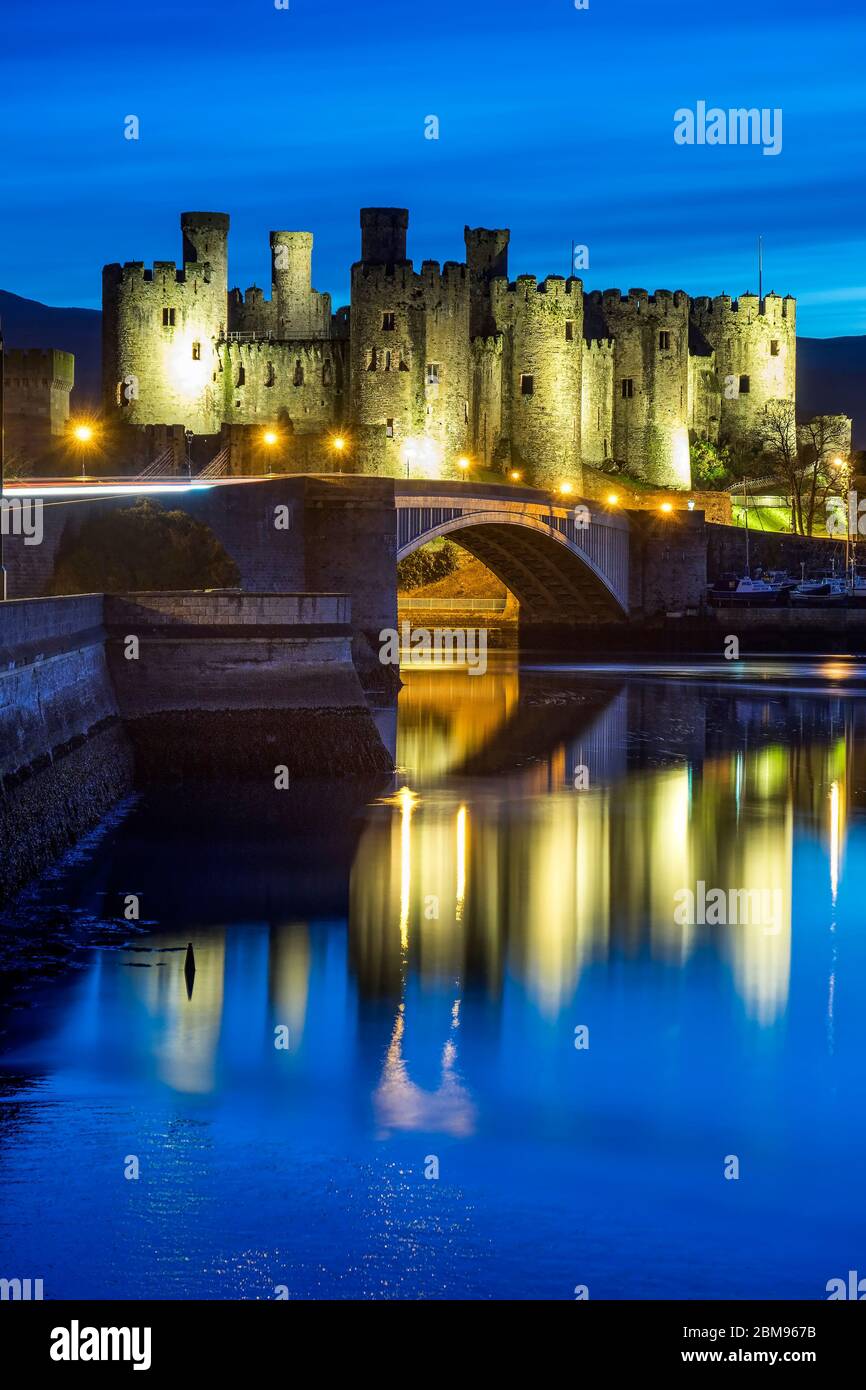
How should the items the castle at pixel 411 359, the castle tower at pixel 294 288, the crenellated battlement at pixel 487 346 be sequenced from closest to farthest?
the castle at pixel 411 359 → the crenellated battlement at pixel 487 346 → the castle tower at pixel 294 288

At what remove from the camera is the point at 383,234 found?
4966cm

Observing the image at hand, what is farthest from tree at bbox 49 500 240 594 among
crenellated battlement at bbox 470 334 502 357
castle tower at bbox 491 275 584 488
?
castle tower at bbox 491 275 584 488

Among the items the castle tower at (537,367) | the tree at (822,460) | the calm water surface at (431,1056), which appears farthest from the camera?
the tree at (822,460)

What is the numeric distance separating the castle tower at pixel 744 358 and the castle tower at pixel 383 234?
16.8 m

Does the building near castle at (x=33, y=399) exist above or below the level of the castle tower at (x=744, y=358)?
below

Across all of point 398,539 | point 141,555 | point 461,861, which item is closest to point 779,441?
point 398,539

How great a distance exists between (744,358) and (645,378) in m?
6.81

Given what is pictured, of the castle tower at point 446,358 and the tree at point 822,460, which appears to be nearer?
the castle tower at point 446,358

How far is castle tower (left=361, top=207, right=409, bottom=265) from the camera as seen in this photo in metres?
49.6

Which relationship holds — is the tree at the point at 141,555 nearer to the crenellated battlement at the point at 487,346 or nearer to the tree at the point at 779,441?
the crenellated battlement at the point at 487,346

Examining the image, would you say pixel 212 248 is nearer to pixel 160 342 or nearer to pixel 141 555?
pixel 160 342

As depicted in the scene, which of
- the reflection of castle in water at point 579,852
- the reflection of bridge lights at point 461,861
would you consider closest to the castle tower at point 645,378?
the reflection of castle in water at point 579,852

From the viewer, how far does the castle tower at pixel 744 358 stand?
63.5 metres
